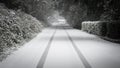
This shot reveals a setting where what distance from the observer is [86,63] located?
7.51 meters

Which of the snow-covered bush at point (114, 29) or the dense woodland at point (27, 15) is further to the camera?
the snow-covered bush at point (114, 29)

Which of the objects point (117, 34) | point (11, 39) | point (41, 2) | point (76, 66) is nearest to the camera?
point (76, 66)

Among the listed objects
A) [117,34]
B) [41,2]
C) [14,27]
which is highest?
[41,2]

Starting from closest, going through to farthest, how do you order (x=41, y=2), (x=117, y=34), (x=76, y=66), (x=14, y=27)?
(x=76, y=66) < (x=14, y=27) < (x=117, y=34) < (x=41, y=2)

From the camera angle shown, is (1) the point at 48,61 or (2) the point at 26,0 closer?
(1) the point at 48,61

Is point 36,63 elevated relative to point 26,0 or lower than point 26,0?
lower

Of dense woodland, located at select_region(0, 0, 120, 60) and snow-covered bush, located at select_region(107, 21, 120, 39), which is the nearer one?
dense woodland, located at select_region(0, 0, 120, 60)

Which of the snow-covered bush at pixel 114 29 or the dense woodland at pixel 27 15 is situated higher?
the dense woodland at pixel 27 15

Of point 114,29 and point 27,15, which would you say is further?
point 27,15

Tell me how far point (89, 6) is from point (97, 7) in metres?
1.18

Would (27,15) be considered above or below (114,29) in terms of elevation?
above

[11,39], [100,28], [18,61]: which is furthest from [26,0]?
[18,61]

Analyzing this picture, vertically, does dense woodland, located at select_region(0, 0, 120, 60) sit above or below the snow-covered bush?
above

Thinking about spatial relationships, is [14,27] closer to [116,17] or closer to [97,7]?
[116,17]
